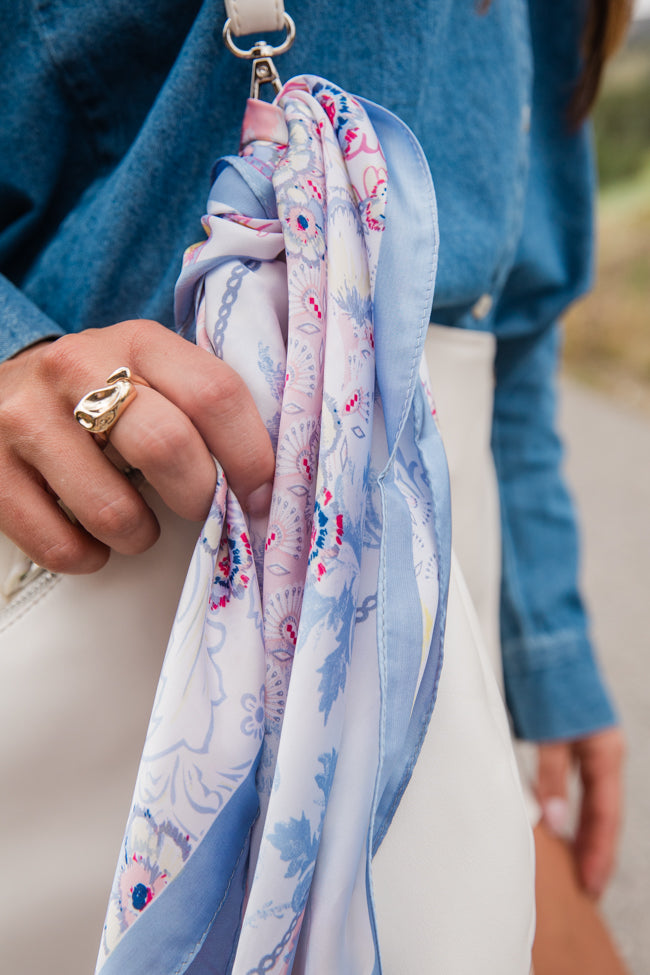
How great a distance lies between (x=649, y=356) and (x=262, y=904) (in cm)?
283

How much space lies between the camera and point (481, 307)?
60 centimetres

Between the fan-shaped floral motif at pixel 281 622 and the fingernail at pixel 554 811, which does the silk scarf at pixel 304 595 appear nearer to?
the fan-shaped floral motif at pixel 281 622

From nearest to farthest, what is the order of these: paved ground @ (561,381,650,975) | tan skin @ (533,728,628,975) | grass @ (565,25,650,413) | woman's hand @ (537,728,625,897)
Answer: tan skin @ (533,728,628,975) → woman's hand @ (537,728,625,897) → paved ground @ (561,381,650,975) → grass @ (565,25,650,413)

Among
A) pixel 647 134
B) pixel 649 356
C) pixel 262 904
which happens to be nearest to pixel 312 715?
pixel 262 904

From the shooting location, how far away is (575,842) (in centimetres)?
87

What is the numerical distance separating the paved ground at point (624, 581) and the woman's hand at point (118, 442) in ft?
3.97

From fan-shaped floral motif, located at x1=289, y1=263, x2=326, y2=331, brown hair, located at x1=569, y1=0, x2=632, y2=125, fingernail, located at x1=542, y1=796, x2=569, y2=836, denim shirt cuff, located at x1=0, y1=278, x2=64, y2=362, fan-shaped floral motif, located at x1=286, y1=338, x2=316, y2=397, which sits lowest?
fingernail, located at x1=542, y1=796, x2=569, y2=836

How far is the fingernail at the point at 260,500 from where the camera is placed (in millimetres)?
363

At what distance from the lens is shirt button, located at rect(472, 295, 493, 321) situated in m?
0.59

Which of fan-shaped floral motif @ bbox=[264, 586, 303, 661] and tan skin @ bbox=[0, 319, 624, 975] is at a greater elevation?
tan skin @ bbox=[0, 319, 624, 975]

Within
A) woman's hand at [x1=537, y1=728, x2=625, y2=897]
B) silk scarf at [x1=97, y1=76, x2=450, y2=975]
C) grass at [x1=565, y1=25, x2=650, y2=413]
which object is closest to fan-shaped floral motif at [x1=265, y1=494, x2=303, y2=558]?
silk scarf at [x1=97, y1=76, x2=450, y2=975]

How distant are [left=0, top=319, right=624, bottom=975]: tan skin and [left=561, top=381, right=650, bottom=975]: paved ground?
1.20 metres

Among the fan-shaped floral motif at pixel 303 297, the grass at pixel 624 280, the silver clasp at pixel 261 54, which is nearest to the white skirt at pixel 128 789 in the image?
the fan-shaped floral motif at pixel 303 297

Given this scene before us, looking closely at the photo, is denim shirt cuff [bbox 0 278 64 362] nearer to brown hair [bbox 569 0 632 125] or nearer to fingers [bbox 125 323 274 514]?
fingers [bbox 125 323 274 514]
